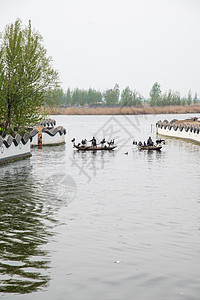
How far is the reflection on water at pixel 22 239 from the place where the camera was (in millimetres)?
10312

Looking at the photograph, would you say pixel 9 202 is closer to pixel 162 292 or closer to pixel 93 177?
pixel 93 177

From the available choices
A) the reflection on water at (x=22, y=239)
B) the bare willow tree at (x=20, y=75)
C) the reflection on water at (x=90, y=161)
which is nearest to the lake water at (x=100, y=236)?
the reflection on water at (x=22, y=239)

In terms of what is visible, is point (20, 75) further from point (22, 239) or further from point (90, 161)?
point (22, 239)

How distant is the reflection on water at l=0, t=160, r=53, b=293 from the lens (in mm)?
10312

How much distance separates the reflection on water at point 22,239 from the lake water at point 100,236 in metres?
0.02

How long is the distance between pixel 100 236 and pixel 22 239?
244cm

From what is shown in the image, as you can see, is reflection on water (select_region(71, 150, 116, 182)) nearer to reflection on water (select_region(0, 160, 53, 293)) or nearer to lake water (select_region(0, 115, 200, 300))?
lake water (select_region(0, 115, 200, 300))

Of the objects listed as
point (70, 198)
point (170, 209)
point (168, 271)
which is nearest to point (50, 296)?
point (168, 271)

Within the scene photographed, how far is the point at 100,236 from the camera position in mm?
14070

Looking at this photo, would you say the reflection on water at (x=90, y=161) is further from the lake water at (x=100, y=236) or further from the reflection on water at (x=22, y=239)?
the reflection on water at (x=22, y=239)

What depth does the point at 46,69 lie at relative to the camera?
40.4 m

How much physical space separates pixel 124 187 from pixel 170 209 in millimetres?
6020

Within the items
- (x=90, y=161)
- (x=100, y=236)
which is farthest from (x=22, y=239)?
(x=90, y=161)

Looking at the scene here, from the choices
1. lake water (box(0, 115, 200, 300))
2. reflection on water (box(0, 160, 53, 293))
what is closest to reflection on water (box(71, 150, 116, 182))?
lake water (box(0, 115, 200, 300))
